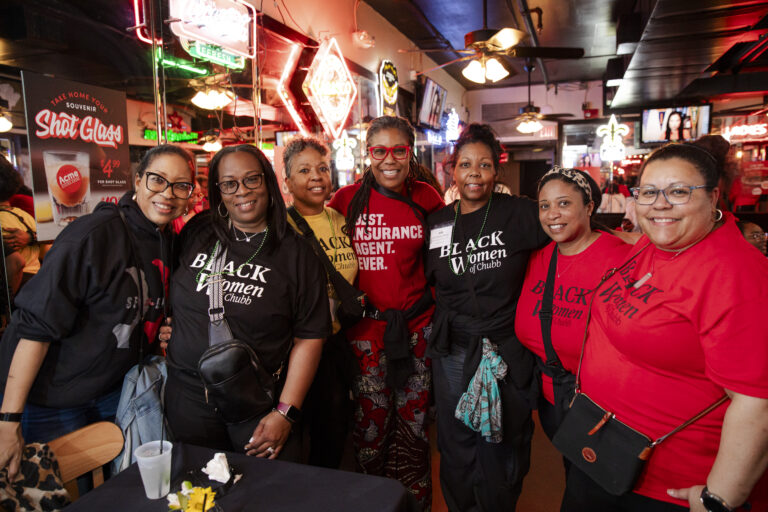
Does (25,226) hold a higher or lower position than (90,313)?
higher

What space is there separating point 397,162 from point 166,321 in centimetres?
137

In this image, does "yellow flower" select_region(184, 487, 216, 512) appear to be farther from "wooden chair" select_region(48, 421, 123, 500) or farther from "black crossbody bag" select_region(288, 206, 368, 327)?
"black crossbody bag" select_region(288, 206, 368, 327)

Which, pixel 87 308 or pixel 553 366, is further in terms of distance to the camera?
pixel 553 366

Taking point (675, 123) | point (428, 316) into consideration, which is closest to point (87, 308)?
point (428, 316)

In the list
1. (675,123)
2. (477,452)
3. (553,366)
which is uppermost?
(675,123)

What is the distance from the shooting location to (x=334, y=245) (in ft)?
7.93

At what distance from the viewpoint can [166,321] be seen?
2.02 meters

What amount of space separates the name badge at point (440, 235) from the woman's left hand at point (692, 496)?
136cm

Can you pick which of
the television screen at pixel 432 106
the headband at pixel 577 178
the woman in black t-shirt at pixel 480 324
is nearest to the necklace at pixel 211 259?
the woman in black t-shirt at pixel 480 324

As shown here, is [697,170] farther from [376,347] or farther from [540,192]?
[376,347]

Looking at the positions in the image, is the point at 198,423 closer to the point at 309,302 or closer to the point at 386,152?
the point at 309,302

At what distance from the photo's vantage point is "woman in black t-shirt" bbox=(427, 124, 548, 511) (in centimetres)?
221

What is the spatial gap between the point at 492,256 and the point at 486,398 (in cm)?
67

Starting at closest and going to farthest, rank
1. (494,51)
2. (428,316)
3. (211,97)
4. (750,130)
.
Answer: (428,316)
(211,97)
(494,51)
(750,130)
